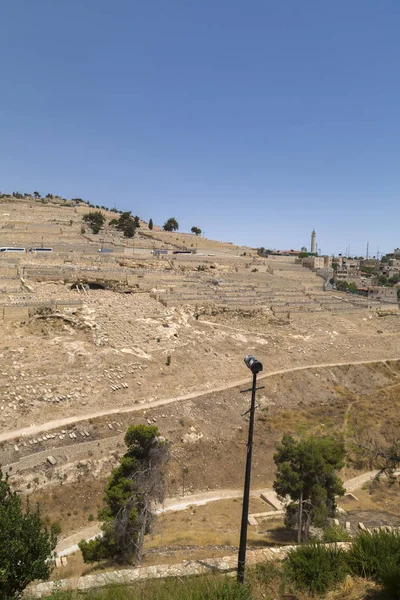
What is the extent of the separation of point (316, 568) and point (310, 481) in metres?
7.23

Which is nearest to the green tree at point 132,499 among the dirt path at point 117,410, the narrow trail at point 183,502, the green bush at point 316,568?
the narrow trail at point 183,502

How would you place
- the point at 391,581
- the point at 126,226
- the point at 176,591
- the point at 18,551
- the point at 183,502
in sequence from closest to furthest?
1. the point at 391,581
2. the point at 176,591
3. the point at 18,551
4. the point at 183,502
5. the point at 126,226

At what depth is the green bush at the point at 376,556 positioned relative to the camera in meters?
4.79

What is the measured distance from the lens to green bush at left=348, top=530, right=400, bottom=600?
4789 mm

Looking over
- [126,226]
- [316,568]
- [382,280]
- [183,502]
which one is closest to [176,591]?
[316,568]

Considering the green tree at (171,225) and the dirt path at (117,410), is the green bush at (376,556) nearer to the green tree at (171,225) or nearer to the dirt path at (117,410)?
the dirt path at (117,410)

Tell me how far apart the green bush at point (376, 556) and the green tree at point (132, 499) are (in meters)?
5.68

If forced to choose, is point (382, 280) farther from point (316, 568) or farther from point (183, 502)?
point (316, 568)

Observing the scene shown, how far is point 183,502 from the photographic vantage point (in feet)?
45.1

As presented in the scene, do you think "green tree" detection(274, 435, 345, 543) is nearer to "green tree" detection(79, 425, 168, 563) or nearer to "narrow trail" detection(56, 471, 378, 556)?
"narrow trail" detection(56, 471, 378, 556)

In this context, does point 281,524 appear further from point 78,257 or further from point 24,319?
point 78,257

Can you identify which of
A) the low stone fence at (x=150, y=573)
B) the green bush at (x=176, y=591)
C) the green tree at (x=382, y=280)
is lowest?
the low stone fence at (x=150, y=573)

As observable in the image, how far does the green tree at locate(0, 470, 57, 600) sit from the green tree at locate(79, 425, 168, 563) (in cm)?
384

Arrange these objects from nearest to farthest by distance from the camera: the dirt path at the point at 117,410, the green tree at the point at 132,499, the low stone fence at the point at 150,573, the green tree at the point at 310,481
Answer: the low stone fence at the point at 150,573, the green tree at the point at 132,499, the green tree at the point at 310,481, the dirt path at the point at 117,410
